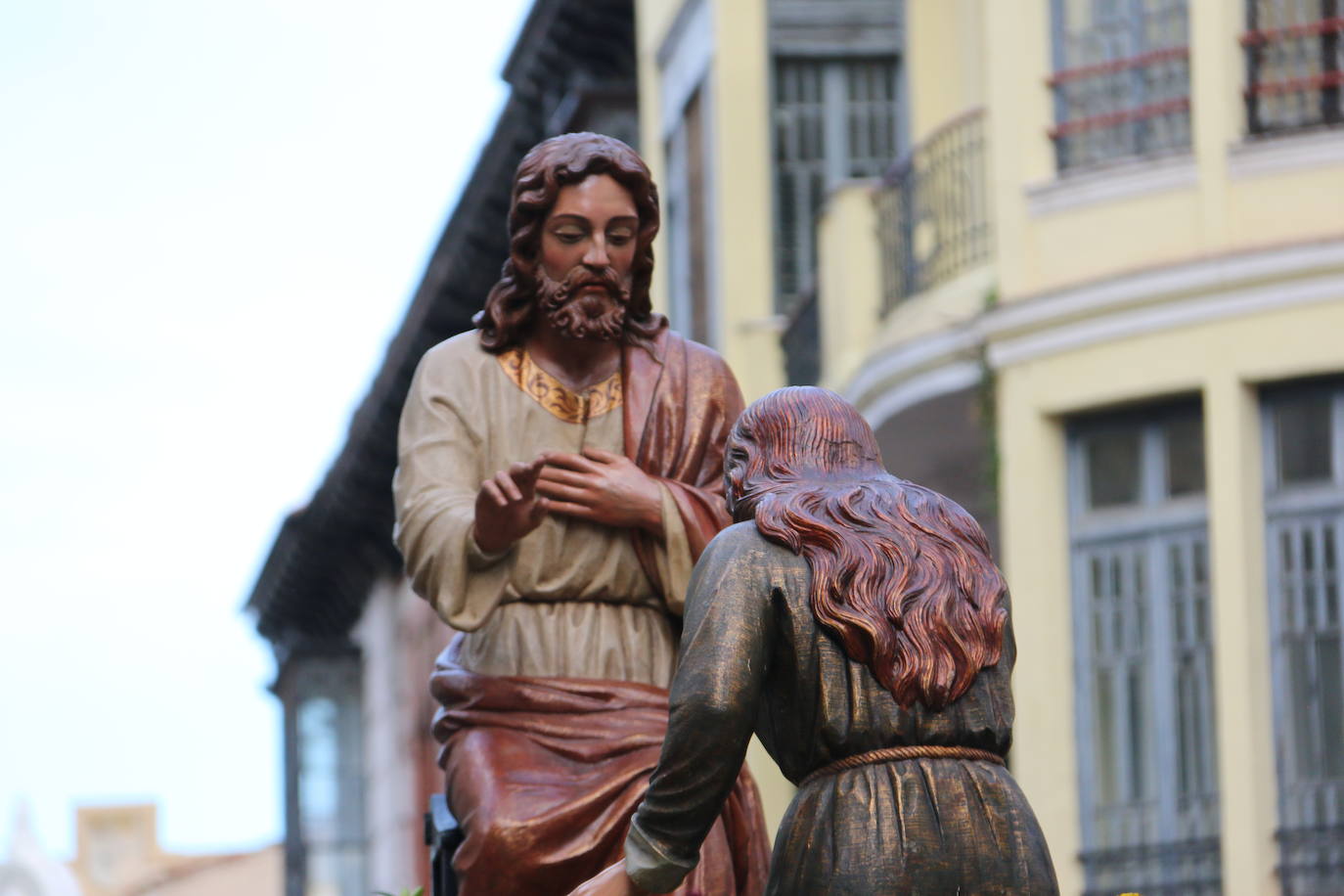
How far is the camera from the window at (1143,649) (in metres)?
17.5

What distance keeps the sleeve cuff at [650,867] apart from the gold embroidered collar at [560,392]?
2.09m

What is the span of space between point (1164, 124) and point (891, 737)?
11.8m

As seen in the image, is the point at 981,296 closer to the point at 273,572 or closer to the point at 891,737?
the point at 891,737

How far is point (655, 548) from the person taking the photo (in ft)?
27.4

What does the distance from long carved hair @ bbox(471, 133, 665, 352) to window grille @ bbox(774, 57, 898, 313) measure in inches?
562

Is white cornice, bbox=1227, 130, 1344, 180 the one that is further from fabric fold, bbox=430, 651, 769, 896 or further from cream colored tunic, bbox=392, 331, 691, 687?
fabric fold, bbox=430, 651, 769, 896

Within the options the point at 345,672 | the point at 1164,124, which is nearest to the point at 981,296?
the point at 1164,124

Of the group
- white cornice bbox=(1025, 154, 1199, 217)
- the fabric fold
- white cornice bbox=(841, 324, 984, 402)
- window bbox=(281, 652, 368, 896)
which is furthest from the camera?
window bbox=(281, 652, 368, 896)

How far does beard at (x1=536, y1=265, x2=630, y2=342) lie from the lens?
8.41 metres

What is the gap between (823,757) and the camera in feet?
21.7

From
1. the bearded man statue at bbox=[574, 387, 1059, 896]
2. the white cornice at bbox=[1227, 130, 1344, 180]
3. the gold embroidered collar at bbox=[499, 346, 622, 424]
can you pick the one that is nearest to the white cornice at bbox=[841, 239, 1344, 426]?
the white cornice at bbox=[1227, 130, 1344, 180]

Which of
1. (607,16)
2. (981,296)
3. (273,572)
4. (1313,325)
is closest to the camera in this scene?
(1313,325)

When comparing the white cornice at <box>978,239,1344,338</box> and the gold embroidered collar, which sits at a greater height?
the white cornice at <box>978,239,1344,338</box>

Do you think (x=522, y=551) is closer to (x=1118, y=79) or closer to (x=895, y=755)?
(x=895, y=755)
